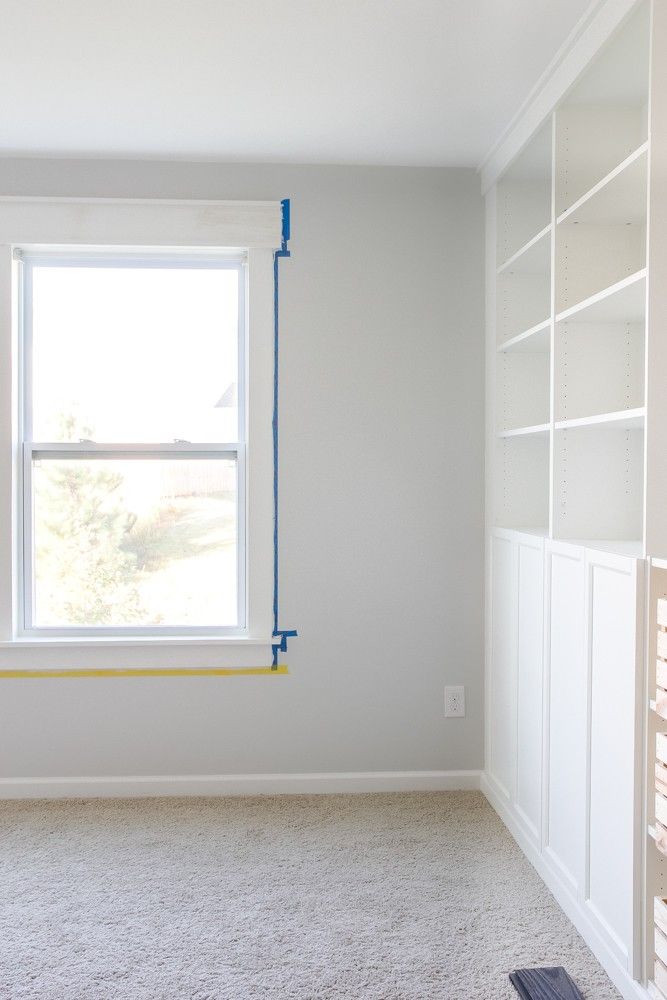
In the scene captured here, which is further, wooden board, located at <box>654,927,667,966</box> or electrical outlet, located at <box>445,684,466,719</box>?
electrical outlet, located at <box>445,684,466,719</box>

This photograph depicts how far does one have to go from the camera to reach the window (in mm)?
3674

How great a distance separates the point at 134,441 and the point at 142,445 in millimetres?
45

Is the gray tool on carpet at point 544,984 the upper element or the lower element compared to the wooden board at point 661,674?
lower

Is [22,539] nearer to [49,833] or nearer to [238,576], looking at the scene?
[238,576]

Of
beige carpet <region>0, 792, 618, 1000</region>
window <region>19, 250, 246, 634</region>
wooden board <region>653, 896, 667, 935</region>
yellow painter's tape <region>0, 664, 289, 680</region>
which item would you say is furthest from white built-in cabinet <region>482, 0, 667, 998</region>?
window <region>19, 250, 246, 634</region>

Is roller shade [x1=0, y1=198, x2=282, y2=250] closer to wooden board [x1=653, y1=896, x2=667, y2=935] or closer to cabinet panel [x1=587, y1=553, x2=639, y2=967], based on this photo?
cabinet panel [x1=587, y1=553, x2=639, y2=967]

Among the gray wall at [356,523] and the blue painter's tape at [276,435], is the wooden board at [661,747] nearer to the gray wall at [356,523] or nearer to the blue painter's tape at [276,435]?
the gray wall at [356,523]

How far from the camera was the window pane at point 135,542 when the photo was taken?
3.68 metres

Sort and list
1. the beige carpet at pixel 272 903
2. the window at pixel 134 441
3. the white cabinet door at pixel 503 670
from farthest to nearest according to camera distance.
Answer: the window at pixel 134 441, the white cabinet door at pixel 503 670, the beige carpet at pixel 272 903

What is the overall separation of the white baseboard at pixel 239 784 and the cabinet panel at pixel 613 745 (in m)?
1.26

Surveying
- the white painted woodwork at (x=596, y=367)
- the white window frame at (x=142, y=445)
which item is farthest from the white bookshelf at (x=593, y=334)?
the white window frame at (x=142, y=445)

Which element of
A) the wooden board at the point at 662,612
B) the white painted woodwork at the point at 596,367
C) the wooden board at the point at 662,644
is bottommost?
the wooden board at the point at 662,644

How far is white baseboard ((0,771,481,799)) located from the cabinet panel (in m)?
1.26

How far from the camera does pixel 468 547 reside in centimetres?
370
